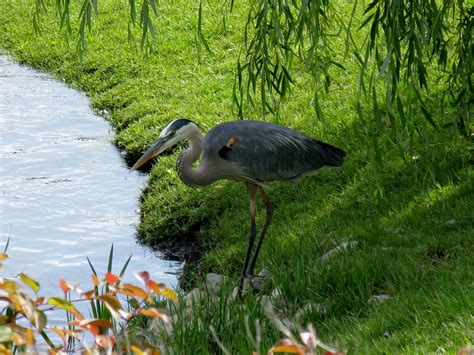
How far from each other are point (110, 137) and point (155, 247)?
3.01 metres

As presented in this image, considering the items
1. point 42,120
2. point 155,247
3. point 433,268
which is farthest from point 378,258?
point 42,120

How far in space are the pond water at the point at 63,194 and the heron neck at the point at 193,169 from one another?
89 centimetres

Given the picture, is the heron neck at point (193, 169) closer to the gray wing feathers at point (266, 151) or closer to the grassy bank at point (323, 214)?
the gray wing feathers at point (266, 151)

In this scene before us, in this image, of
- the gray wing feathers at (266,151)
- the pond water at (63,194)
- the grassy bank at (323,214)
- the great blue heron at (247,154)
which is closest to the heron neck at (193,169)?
the great blue heron at (247,154)

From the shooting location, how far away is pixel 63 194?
895cm

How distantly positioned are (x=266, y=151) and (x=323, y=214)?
41.4 inches

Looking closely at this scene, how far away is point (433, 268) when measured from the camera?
17.7 ft

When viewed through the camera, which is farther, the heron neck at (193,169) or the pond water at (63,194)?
the pond water at (63,194)

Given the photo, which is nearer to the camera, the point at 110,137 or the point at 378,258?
the point at 378,258

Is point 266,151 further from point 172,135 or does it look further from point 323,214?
point 323,214

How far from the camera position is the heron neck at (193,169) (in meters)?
6.59

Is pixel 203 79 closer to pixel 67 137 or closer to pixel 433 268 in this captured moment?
pixel 67 137

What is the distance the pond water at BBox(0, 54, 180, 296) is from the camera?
751 cm

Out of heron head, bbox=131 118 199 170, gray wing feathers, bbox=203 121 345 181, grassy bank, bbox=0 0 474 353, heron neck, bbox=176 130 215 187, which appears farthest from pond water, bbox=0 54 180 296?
gray wing feathers, bbox=203 121 345 181
